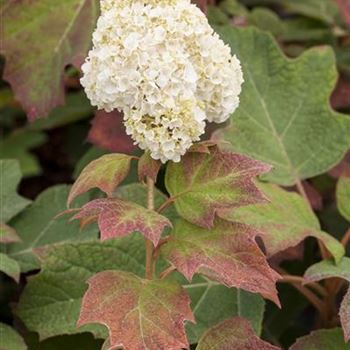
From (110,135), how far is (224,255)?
67 cm

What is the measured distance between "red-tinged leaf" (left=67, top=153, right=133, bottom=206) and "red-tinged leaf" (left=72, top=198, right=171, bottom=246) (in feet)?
0.16

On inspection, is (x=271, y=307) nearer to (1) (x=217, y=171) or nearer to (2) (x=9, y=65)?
(1) (x=217, y=171)

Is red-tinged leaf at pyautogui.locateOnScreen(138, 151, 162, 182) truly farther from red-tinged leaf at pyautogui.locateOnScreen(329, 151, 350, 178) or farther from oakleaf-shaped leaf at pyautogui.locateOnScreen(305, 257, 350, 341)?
red-tinged leaf at pyautogui.locateOnScreen(329, 151, 350, 178)

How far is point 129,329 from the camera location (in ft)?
4.28

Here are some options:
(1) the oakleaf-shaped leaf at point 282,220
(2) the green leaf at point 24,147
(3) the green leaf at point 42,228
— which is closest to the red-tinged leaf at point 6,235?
(3) the green leaf at point 42,228

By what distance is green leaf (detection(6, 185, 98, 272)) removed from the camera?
184 centimetres

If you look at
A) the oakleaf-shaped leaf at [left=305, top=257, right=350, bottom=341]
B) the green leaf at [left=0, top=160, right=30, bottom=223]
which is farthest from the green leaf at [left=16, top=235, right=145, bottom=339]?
the oakleaf-shaped leaf at [left=305, top=257, right=350, bottom=341]

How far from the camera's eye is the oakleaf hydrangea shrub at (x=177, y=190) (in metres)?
1.35

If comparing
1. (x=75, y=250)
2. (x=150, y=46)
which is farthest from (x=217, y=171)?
(x=75, y=250)

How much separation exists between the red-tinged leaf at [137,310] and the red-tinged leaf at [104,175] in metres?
0.14

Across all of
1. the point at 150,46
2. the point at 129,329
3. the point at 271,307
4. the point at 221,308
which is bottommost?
the point at 271,307

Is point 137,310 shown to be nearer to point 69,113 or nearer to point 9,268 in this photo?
point 9,268

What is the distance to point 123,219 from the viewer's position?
1.32m

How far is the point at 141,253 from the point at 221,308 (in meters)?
0.19
